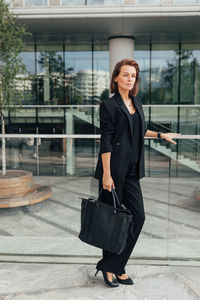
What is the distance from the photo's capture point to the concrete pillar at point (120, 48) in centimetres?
1463

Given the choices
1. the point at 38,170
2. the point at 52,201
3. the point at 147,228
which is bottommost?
the point at 147,228

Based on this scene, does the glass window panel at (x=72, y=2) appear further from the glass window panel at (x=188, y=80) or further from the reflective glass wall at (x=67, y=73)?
the glass window panel at (x=188, y=80)

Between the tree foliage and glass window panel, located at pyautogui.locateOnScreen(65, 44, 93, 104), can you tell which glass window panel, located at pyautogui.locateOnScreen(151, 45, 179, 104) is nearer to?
glass window panel, located at pyautogui.locateOnScreen(65, 44, 93, 104)

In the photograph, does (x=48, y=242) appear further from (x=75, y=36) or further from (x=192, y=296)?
(x=75, y=36)

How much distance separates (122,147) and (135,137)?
0.52 feet

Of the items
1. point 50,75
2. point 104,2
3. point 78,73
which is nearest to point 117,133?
point 104,2

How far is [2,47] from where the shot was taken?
10297 millimetres

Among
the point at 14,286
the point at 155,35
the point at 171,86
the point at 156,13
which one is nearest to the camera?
the point at 14,286

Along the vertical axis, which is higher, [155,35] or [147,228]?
[155,35]

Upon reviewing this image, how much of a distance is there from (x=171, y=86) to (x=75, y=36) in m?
5.18

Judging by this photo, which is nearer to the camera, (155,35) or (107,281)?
(107,281)

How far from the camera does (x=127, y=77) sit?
2.88 metres

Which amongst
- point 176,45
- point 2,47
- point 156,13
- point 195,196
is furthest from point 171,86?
point 195,196

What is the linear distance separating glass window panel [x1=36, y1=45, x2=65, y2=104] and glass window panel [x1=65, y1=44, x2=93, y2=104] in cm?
36
